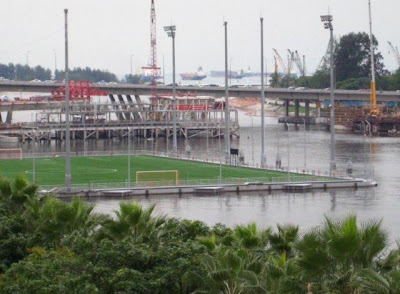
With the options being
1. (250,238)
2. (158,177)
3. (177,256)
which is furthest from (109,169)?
(177,256)

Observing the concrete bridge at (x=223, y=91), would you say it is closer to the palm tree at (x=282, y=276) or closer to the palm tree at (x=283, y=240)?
the palm tree at (x=283, y=240)

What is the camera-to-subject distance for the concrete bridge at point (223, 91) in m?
139

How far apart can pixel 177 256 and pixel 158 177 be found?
1406 inches

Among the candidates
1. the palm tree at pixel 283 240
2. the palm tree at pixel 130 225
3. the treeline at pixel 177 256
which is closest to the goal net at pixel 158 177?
the treeline at pixel 177 256

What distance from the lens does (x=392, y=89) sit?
178875 mm

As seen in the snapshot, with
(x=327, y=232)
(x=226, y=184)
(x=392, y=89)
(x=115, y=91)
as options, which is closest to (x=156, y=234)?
(x=327, y=232)

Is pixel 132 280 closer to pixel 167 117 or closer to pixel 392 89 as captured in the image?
pixel 167 117

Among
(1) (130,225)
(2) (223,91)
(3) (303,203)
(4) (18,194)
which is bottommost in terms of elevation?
(3) (303,203)

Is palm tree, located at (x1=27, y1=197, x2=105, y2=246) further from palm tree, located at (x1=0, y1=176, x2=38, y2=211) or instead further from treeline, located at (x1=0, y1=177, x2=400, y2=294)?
palm tree, located at (x1=0, y1=176, x2=38, y2=211)

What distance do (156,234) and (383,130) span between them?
108675mm

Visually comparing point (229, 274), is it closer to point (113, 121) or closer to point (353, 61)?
point (113, 121)

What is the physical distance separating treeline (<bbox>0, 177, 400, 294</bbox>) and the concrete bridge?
10916 cm

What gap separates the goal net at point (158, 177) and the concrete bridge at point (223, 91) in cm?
7786

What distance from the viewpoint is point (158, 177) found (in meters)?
59.5
